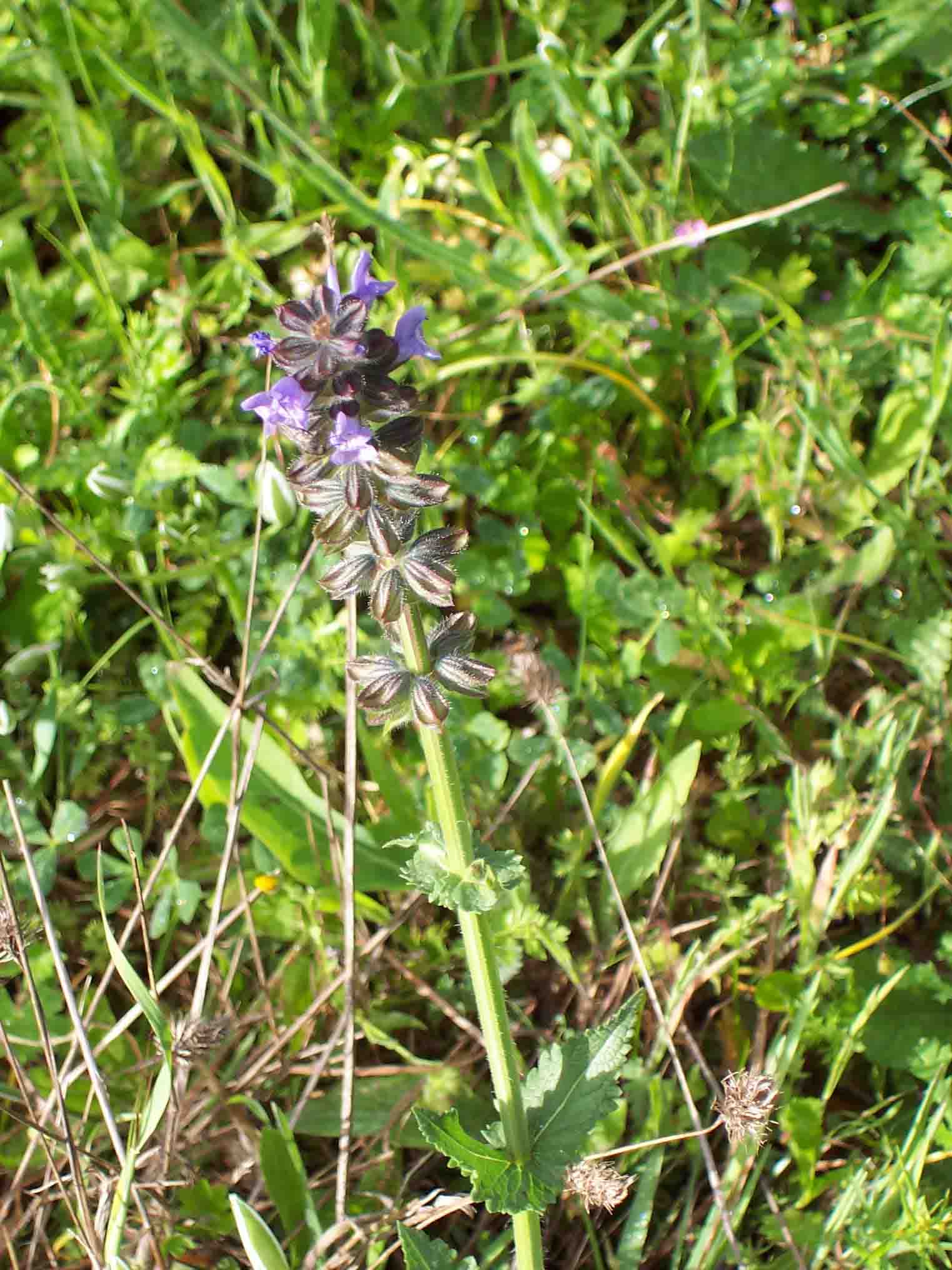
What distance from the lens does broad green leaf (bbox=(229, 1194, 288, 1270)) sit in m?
2.25

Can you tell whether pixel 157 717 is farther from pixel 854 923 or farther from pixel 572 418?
pixel 854 923

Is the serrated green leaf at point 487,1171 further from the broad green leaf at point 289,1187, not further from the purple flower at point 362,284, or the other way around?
the purple flower at point 362,284

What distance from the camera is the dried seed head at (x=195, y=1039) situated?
2.39 meters

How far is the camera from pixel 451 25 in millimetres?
4105

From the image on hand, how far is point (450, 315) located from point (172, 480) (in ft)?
3.46

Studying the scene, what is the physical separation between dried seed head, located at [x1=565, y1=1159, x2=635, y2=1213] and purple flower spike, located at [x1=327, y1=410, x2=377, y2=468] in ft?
4.49

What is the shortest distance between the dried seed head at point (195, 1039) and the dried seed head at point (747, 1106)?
38.7 inches

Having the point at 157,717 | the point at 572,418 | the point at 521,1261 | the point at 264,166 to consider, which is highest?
the point at 264,166

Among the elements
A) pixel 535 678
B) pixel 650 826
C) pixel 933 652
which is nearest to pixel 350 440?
pixel 535 678

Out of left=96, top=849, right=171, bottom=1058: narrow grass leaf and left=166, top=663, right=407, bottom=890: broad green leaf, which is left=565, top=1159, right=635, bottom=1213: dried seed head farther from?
left=166, top=663, right=407, bottom=890: broad green leaf

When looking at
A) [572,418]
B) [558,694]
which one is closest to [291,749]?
[558,694]

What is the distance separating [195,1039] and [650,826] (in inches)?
50.5

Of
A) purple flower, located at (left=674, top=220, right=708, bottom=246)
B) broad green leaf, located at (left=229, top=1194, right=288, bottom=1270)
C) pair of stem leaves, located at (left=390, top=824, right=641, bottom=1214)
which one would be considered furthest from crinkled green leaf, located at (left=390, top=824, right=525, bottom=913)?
purple flower, located at (left=674, top=220, right=708, bottom=246)

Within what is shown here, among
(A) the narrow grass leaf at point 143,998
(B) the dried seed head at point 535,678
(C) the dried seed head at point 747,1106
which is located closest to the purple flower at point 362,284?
(A) the narrow grass leaf at point 143,998
